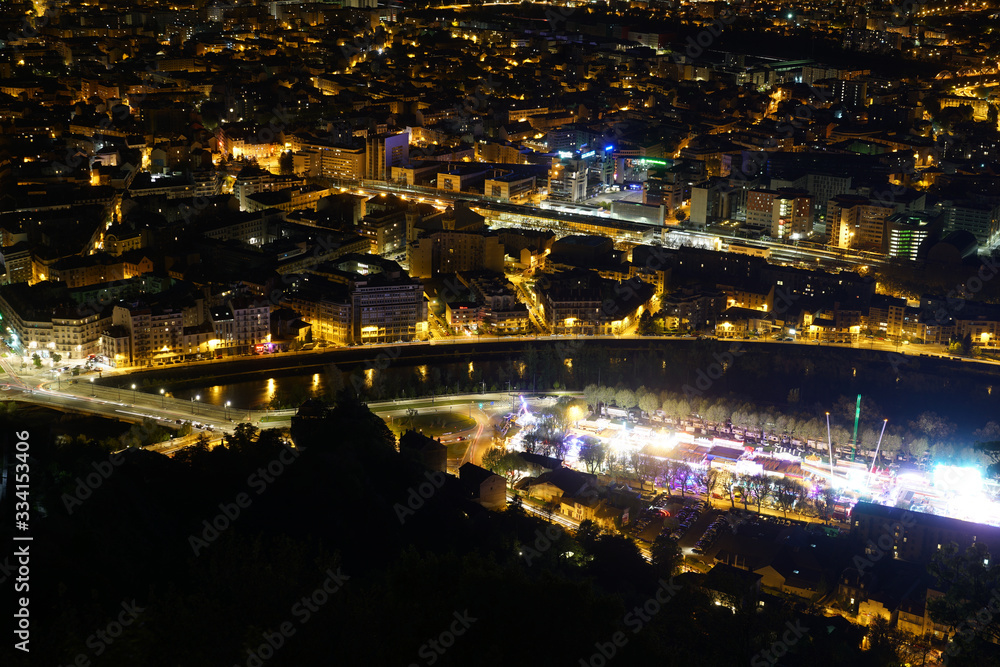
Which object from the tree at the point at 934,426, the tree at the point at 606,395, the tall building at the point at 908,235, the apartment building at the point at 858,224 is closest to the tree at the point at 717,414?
the tree at the point at 606,395

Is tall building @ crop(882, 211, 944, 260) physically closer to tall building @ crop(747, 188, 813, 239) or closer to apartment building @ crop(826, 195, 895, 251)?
apartment building @ crop(826, 195, 895, 251)

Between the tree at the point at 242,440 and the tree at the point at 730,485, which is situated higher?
the tree at the point at 242,440

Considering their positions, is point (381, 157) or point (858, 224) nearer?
point (858, 224)

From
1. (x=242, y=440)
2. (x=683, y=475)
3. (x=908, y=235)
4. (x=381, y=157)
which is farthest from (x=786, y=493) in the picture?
(x=381, y=157)

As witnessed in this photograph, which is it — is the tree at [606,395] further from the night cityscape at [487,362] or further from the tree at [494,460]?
the tree at [494,460]

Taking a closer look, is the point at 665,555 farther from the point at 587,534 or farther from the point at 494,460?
the point at 494,460

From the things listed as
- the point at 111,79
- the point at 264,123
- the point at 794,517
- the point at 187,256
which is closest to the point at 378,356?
the point at 187,256

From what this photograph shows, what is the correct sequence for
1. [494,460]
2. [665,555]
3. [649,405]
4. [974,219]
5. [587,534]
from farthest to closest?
1. [974,219]
2. [649,405]
3. [494,460]
4. [587,534]
5. [665,555]

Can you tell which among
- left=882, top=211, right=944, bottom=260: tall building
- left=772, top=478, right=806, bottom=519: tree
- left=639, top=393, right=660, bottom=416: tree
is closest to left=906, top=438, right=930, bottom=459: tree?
left=772, top=478, right=806, bottom=519: tree
